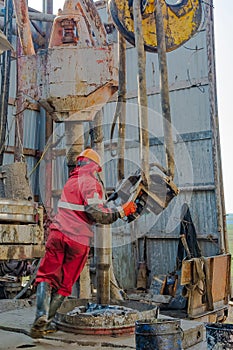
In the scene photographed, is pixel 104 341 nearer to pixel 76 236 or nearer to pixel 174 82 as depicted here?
pixel 76 236

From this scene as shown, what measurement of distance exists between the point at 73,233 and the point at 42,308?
0.51 m

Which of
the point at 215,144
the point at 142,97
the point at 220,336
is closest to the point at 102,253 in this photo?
the point at 142,97

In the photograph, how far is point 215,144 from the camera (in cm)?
736

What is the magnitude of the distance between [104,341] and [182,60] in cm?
625

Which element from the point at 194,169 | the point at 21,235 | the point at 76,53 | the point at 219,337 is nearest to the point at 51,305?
the point at 21,235

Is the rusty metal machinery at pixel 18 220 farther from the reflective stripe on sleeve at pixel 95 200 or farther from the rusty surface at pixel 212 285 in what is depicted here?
the rusty surface at pixel 212 285

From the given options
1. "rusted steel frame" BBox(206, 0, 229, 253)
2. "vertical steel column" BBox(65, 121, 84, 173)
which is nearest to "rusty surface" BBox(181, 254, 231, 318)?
"rusted steel frame" BBox(206, 0, 229, 253)

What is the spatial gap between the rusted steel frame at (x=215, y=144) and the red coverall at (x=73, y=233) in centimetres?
466

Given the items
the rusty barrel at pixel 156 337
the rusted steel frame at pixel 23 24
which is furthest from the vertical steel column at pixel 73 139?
the rusty barrel at pixel 156 337

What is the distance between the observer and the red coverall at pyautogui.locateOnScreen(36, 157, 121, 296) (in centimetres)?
281

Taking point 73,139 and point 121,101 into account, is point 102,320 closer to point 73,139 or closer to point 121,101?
point 73,139

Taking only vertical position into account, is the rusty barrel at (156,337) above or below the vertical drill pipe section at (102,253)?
below

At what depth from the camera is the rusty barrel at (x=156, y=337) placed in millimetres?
2061

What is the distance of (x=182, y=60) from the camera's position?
25.9 ft
